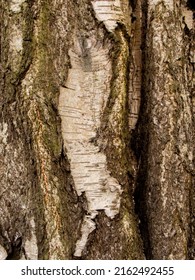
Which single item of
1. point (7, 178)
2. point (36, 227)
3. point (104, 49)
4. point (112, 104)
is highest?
point (104, 49)

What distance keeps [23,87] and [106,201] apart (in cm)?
41

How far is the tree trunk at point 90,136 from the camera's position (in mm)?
1972

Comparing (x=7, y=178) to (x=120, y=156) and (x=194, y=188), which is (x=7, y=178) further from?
(x=194, y=188)

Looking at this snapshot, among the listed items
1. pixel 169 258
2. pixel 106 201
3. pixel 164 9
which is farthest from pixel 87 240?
pixel 164 9

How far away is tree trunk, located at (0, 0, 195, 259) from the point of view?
1972 millimetres

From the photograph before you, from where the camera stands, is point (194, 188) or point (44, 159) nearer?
point (44, 159)

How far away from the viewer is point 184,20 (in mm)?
2135

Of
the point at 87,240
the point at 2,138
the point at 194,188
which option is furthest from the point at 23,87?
the point at 194,188

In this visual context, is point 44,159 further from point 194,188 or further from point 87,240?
point 194,188

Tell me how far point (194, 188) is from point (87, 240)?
1.23 feet

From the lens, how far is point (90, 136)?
2012 mm

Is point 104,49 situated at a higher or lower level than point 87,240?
higher

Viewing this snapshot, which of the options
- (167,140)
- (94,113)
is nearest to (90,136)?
(94,113)

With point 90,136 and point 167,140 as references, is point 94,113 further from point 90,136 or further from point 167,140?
point 167,140
